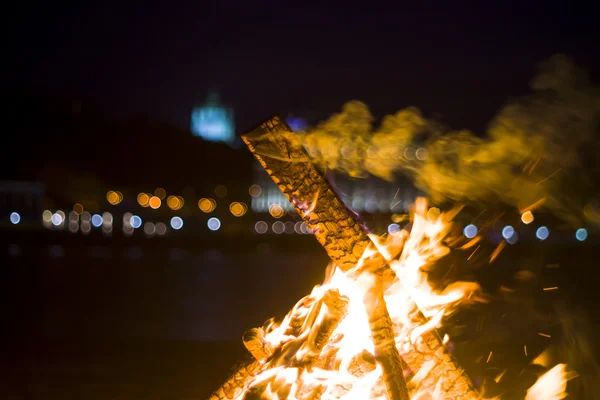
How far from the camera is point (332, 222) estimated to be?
9.16 ft

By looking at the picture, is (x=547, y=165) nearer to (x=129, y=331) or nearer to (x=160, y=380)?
(x=160, y=380)

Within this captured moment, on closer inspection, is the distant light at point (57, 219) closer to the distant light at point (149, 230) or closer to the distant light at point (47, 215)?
the distant light at point (47, 215)

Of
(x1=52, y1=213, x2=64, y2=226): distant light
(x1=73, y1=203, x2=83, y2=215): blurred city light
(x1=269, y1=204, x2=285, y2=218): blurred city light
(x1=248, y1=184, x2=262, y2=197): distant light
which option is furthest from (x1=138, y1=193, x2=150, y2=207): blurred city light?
(x1=269, y1=204, x2=285, y2=218): blurred city light

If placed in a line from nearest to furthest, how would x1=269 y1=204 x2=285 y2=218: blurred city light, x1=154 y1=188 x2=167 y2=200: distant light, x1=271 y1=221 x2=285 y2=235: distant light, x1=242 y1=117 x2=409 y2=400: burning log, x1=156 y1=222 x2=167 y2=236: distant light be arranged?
x1=242 y1=117 x2=409 y2=400: burning log < x1=156 y1=222 x2=167 y2=236: distant light < x1=271 y1=221 x2=285 y2=235: distant light < x1=154 y1=188 x2=167 y2=200: distant light < x1=269 y1=204 x2=285 y2=218: blurred city light

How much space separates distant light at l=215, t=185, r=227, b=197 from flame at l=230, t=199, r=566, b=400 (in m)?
57.1

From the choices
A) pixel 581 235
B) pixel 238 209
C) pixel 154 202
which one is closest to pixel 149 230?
pixel 154 202

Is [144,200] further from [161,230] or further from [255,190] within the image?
[161,230]

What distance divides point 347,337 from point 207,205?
63984 mm

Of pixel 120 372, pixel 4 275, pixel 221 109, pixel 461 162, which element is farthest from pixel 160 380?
pixel 221 109

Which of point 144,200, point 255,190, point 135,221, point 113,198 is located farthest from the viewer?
point 255,190

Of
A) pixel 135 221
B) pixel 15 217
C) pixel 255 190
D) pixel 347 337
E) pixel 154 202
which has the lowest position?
pixel 347 337

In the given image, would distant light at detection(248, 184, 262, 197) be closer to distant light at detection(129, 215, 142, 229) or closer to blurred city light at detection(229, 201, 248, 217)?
blurred city light at detection(229, 201, 248, 217)

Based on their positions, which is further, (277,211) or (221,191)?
(277,211)

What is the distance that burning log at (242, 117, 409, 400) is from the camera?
2.78 metres
